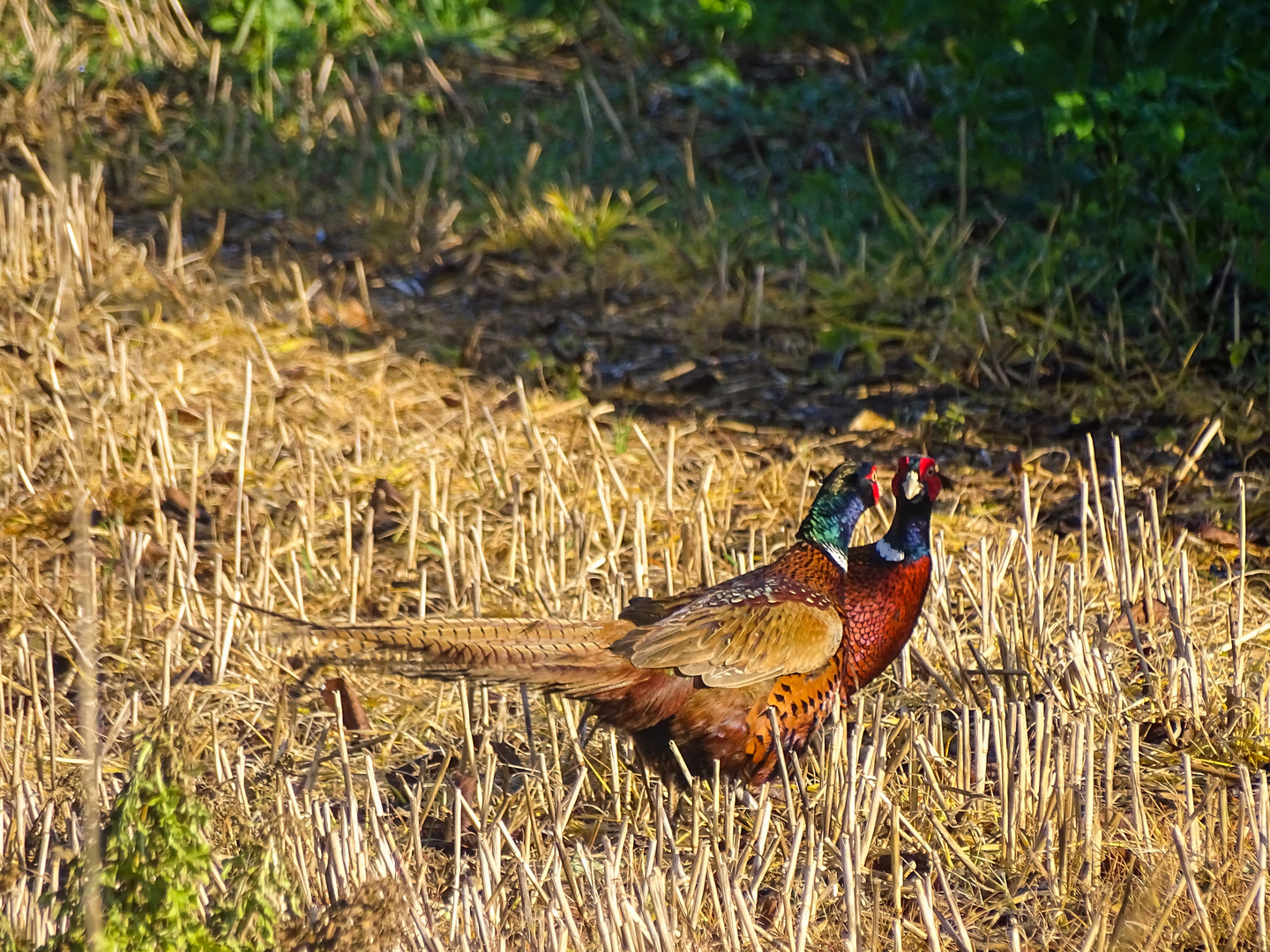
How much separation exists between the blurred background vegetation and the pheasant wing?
263cm

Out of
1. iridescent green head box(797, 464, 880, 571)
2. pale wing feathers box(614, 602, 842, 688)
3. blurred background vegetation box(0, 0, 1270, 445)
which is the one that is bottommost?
pale wing feathers box(614, 602, 842, 688)

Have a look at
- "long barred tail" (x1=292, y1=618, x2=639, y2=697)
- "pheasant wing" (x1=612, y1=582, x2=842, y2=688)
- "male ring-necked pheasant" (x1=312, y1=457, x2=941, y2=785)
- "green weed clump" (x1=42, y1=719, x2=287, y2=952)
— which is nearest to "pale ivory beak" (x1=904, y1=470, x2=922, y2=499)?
"male ring-necked pheasant" (x1=312, y1=457, x2=941, y2=785)

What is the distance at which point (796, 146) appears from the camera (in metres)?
8.24

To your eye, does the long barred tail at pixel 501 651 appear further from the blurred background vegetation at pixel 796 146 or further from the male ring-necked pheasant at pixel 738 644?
the blurred background vegetation at pixel 796 146

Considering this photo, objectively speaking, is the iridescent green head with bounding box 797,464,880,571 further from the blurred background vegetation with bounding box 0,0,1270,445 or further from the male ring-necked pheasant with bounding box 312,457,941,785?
the blurred background vegetation with bounding box 0,0,1270,445

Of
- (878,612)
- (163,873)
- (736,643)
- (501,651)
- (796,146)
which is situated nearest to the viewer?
(163,873)

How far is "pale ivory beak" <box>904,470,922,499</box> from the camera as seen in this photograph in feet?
11.6

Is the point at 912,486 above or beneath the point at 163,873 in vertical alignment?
above

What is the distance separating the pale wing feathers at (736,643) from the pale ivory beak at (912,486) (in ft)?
1.25

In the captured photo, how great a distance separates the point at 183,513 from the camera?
15.3 feet

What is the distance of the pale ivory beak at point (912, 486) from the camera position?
355cm

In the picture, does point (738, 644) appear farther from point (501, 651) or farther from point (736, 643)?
point (501, 651)

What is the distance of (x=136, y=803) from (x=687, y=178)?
5.88m

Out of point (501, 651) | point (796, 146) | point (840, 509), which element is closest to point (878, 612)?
point (840, 509)
